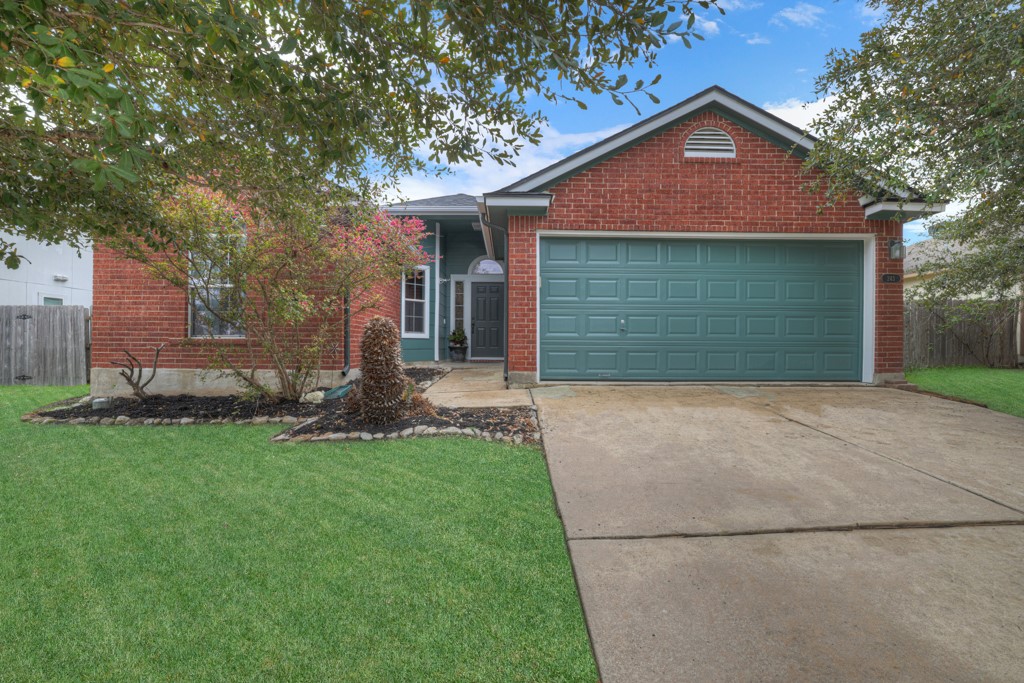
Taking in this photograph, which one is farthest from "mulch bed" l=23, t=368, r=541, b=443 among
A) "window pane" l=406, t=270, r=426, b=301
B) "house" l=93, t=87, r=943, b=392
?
"window pane" l=406, t=270, r=426, b=301

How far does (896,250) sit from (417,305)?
10.3 m

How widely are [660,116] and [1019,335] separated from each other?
1245cm

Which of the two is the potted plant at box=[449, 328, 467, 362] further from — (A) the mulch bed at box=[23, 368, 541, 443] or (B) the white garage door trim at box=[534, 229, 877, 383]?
(B) the white garage door trim at box=[534, 229, 877, 383]

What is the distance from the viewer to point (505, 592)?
2.39 meters

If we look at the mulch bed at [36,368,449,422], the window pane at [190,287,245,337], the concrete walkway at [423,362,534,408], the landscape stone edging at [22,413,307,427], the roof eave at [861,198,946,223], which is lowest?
the landscape stone edging at [22,413,307,427]

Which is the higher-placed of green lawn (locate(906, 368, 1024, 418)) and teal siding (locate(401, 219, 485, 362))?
teal siding (locate(401, 219, 485, 362))

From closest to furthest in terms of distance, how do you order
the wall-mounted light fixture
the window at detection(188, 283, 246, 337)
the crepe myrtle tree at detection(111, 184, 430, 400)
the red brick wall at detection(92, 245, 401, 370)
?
the crepe myrtle tree at detection(111, 184, 430, 400) < the window at detection(188, 283, 246, 337) < the red brick wall at detection(92, 245, 401, 370) < the wall-mounted light fixture

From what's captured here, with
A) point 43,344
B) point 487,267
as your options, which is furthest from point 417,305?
point 43,344

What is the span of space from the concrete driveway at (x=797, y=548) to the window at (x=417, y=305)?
8.58 metres

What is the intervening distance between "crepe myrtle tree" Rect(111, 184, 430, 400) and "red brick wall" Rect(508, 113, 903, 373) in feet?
7.84

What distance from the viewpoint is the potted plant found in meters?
14.0

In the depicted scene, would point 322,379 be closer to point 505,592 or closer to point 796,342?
point 505,592

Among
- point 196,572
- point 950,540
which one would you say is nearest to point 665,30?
point 950,540

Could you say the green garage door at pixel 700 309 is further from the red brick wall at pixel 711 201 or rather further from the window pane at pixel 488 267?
the window pane at pixel 488 267
